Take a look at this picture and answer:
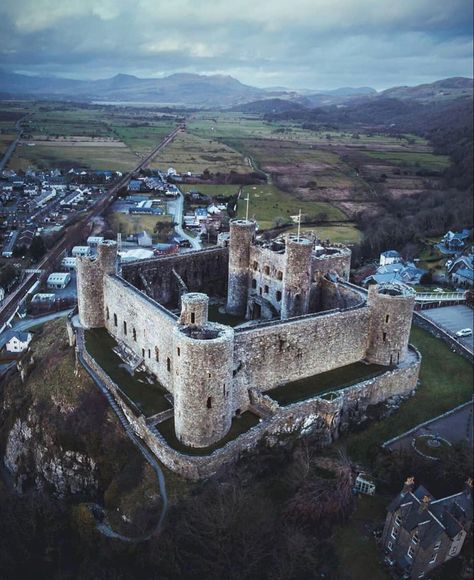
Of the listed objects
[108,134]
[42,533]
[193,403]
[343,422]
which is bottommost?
[42,533]

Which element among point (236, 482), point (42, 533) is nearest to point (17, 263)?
point (42, 533)

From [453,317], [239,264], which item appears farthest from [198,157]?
[239,264]

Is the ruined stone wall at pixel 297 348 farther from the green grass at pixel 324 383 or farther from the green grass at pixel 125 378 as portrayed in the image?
the green grass at pixel 125 378

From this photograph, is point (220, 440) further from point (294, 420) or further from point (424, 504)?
point (424, 504)

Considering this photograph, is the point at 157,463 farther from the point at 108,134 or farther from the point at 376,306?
the point at 108,134

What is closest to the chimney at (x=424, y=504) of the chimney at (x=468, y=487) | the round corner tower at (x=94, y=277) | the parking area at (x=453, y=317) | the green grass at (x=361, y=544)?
the green grass at (x=361, y=544)

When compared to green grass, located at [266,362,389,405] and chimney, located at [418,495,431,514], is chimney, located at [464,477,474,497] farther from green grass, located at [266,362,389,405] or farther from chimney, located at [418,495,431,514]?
green grass, located at [266,362,389,405]
